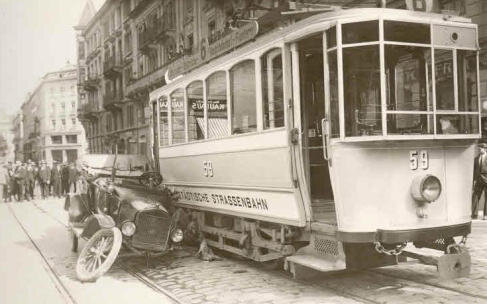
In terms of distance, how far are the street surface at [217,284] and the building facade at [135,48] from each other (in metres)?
10.8

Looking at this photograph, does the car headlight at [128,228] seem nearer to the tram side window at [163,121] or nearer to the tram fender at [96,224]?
the tram fender at [96,224]

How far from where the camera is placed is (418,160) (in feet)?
21.5

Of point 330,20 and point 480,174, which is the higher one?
point 330,20

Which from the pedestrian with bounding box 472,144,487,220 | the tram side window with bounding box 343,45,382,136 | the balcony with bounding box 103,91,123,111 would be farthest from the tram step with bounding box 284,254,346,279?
the balcony with bounding box 103,91,123,111

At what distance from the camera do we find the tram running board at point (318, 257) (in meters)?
6.43

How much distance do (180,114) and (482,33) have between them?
9.34 meters

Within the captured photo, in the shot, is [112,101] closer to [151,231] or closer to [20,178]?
[20,178]

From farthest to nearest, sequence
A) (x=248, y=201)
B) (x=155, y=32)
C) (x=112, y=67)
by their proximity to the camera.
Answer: (x=112, y=67) → (x=155, y=32) → (x=248, y=201)

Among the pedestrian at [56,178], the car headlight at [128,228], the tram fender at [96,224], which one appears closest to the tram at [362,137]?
the car headlight at [128,228]

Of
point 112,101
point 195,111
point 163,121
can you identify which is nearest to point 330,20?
point 195,111

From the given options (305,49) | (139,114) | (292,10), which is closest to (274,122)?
(305,49)

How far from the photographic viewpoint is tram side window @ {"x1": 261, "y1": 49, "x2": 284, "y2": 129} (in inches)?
294

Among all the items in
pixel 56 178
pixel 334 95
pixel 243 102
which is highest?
pixel 243 102

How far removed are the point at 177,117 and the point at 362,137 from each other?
208 inches
